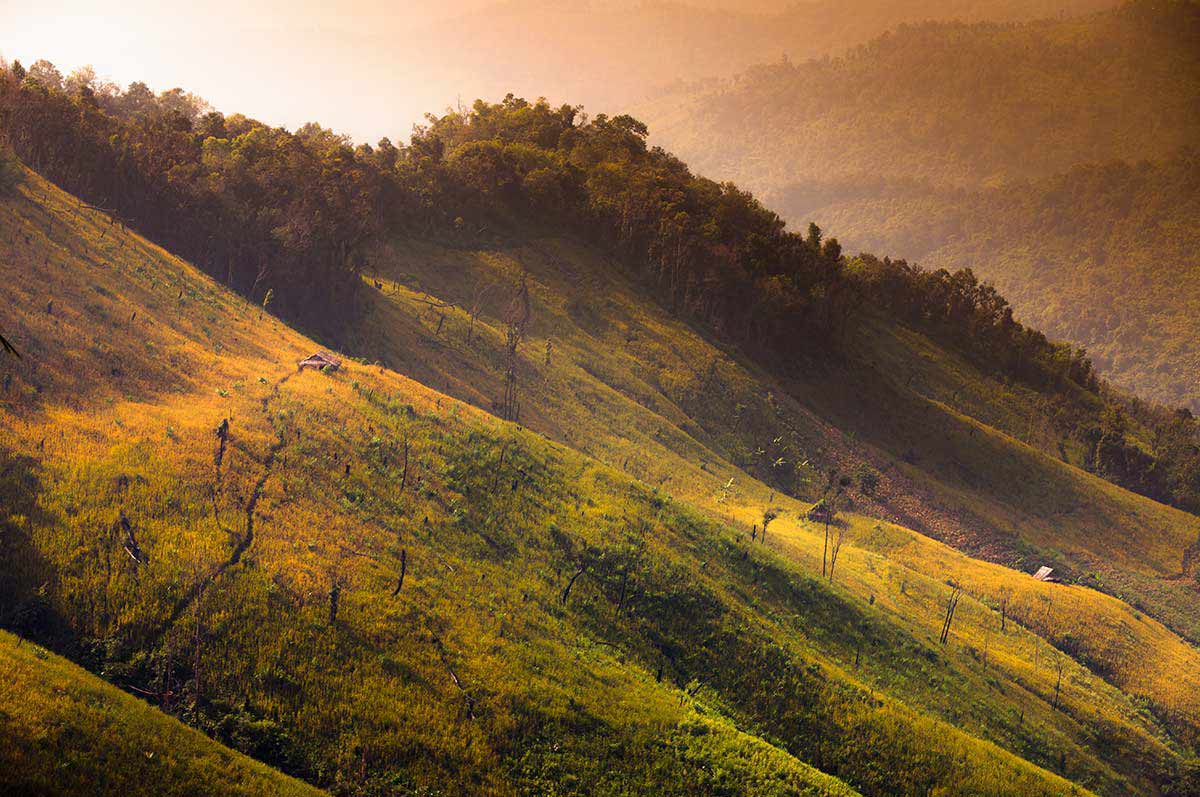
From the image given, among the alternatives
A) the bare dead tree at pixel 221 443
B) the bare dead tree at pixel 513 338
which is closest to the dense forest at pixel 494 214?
the bare dead tree at pixel 513 338

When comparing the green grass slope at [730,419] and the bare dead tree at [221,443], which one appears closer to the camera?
the bare dead tree at [221,443]

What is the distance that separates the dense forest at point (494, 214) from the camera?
4934 cm

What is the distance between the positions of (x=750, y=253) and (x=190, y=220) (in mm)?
60546

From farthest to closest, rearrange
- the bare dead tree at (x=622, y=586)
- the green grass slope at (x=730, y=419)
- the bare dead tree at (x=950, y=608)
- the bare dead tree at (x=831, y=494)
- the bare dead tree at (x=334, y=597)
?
1. the bare dead tree at (x=831, y=494)
2. the green grass slope at (x=730, y=419)
3. the bare dead tree at (x=950, y=608)
4. the bare dead tree at (x=622, y=586)
5. the bare dead tree at (x=334, y=597)

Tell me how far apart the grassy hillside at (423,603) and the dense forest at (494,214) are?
28.4 feet

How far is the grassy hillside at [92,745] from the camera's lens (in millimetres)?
13109

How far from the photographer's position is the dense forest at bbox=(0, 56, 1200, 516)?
49.3 metres

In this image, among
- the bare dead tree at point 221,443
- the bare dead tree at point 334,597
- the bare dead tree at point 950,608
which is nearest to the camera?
the bare dead tree at point 334,597

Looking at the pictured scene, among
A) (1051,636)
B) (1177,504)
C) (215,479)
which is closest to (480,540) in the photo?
(215,479)

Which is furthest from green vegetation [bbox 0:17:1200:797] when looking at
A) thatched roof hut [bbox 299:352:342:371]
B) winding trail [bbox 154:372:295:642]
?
thatched roof hut [bbox 299:352:342:371]

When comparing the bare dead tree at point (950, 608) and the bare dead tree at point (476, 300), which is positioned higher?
the bare dead tree at point (476, 300)

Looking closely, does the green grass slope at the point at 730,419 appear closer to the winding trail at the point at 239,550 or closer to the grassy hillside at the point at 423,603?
the grassy hillside at the point at 423,603

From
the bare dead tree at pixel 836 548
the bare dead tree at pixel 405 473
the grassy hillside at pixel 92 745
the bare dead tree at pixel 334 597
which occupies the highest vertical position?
the bare dead tree at pixel 405 473

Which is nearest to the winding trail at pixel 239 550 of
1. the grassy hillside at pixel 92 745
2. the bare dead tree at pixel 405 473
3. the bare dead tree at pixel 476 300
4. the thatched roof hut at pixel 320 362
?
the grassy hillside at pixel 92 745
